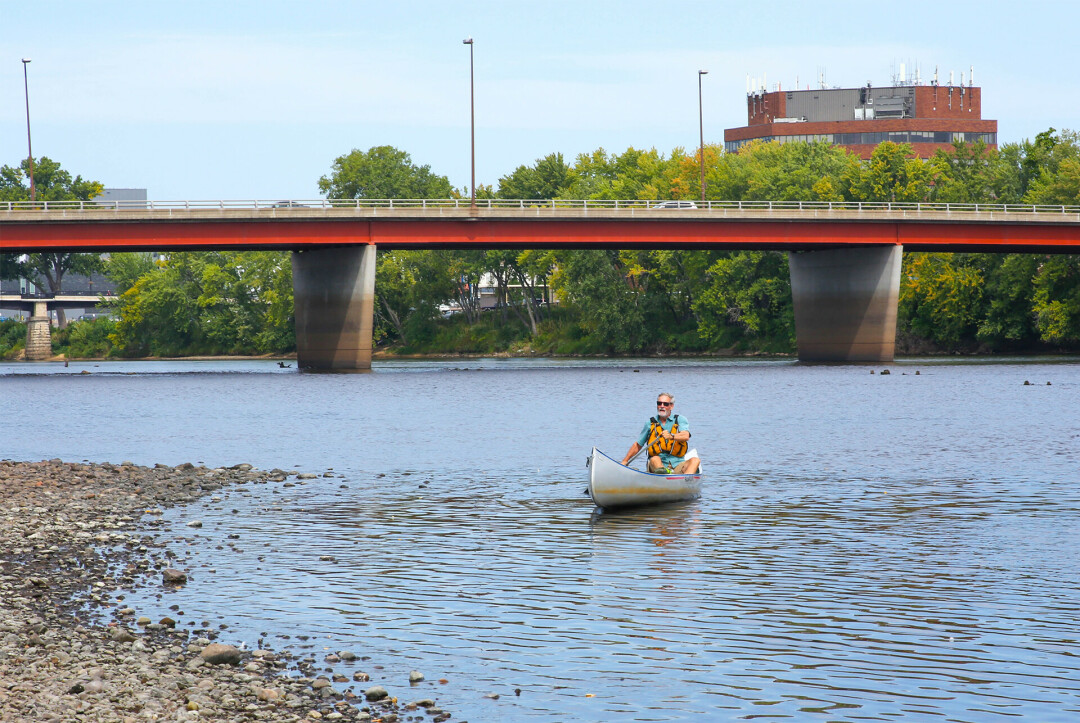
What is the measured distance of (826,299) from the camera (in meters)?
88.1

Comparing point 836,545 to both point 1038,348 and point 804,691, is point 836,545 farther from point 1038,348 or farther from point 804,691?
point 1038,348

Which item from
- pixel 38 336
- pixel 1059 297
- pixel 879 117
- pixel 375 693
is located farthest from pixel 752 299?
pixel 375 693

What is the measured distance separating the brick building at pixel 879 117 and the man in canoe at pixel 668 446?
165 metres

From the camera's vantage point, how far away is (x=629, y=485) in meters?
24.0

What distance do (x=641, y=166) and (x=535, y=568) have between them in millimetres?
118658

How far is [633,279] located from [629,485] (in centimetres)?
10230

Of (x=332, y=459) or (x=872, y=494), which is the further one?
(x=332, y=459)

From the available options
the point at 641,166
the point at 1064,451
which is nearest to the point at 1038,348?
the point at 641,166

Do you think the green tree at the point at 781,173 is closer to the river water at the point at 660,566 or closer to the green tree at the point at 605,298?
the green tree at the point at 605,298

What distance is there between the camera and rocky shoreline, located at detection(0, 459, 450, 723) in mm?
11258

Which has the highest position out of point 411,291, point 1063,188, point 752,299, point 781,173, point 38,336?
point 781,173

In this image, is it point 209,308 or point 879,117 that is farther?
point 879,117

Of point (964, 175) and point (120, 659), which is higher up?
point (964, 175)

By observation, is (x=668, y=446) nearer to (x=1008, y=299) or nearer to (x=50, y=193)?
(x=1008, y=299)
